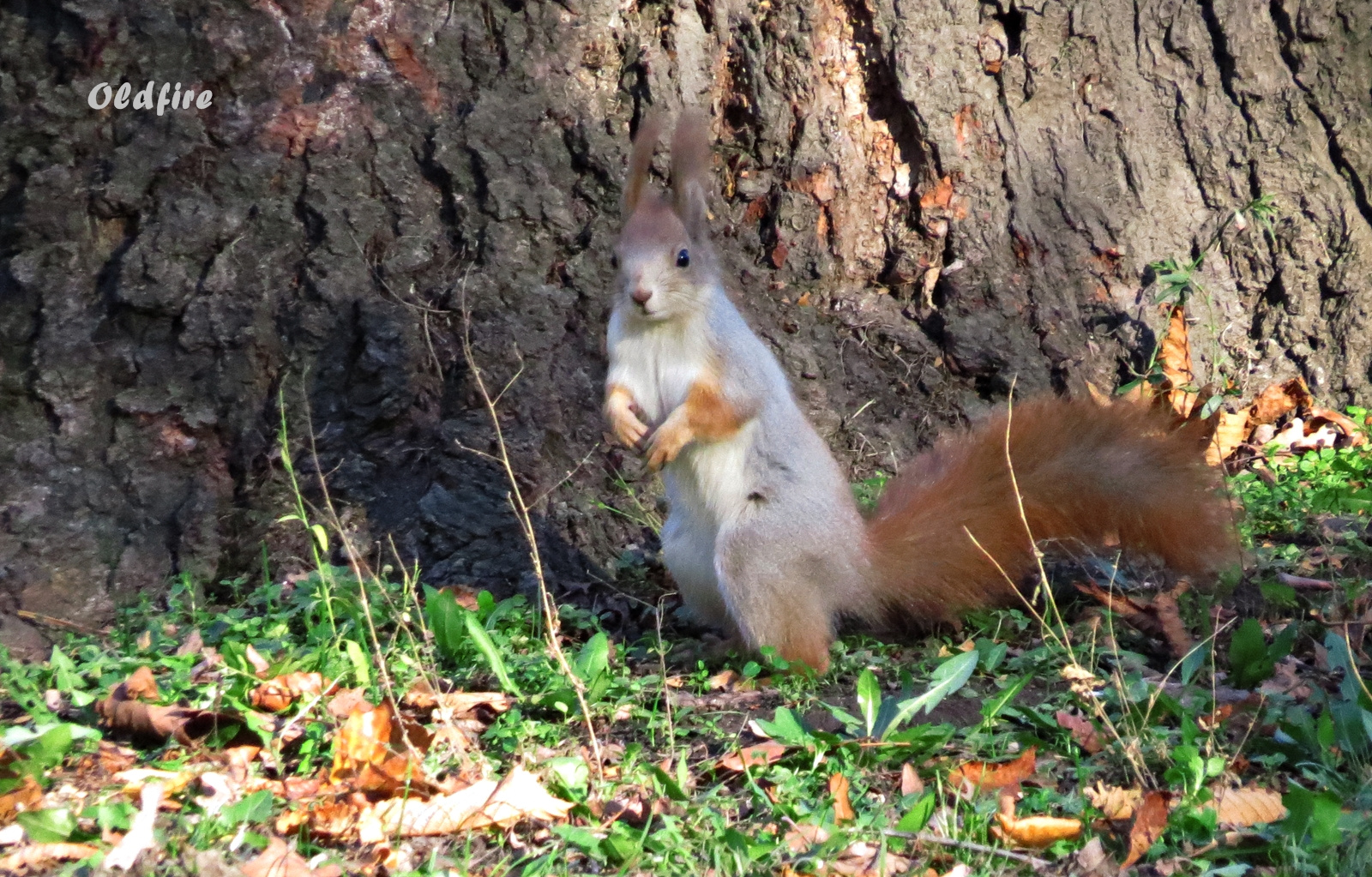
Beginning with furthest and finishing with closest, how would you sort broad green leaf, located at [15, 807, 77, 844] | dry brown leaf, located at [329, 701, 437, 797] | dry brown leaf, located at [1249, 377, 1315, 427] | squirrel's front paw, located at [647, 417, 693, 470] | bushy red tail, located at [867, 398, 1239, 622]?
dry brown leaf, located at [1249, 377, 1315, 427]
squirrel's front paw, located at [647, 417, 693, 470]
bushy red tail, located at [867, 398, 1239, 622]
dry brown leaf, located at [329, 701, 437, 797]
broad green leaf, located at [15, 807, 77, 844]

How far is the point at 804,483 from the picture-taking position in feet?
9.60

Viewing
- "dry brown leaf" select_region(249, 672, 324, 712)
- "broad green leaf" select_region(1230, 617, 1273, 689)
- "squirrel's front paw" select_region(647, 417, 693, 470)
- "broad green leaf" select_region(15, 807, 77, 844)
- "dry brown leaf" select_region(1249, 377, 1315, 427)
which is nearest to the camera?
"broad green leaf" select_region(15, 807, 77, 844)

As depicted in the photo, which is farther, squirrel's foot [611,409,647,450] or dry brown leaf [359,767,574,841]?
squirrel's foot [611,409,647,450]

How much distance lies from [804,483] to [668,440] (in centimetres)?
34

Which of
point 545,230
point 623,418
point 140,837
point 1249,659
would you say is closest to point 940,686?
point 1249,659

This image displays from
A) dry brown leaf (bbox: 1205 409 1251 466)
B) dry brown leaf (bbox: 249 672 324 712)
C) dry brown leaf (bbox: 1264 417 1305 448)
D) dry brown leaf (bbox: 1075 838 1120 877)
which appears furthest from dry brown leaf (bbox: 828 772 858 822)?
dry brown leaf (bbox: 1264 417 1305 448)

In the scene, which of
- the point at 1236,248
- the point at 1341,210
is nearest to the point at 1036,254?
the point at 1236,248

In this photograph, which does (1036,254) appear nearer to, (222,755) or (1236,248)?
(1236,248)

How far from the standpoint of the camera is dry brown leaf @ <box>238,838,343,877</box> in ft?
5.77

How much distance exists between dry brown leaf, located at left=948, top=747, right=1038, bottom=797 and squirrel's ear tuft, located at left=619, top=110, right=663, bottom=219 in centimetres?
153

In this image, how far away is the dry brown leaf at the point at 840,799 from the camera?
1.89 metres

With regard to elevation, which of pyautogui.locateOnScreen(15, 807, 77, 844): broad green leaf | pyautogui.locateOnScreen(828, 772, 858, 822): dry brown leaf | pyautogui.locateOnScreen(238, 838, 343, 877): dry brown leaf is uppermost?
pyautogui.locateOnScreen(15, 807, 77, 844): broad green leaf

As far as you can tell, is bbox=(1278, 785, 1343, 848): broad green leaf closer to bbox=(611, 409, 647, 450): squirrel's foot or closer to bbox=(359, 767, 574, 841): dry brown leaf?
bbox=(359, 767, 574, 841): dry brown leaf

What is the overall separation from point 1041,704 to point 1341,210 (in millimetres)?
2647
